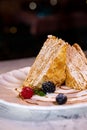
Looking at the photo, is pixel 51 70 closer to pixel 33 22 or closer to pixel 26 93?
pixel 26 93

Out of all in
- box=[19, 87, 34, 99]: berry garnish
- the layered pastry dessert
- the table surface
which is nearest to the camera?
the table surface

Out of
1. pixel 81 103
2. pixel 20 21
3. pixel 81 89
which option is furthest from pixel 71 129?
pixel 20 21

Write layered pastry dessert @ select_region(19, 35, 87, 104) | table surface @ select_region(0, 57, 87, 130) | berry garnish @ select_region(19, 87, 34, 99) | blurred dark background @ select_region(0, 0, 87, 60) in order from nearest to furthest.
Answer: table surface @ select_region(0, 57, 87, 130)
berry garnish @ select_region(19, 87, 34, 99)
layered pastry dessert @ select_region(19, 35, 87, 104)
blurred dark background @ select_region(0, 0, 87, 60)

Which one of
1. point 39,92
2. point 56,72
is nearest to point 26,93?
point 39,92

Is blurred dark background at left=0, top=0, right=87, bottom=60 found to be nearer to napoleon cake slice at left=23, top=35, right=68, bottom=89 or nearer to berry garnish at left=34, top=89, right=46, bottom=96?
napoleon cake slice at left=23, top=35, right=68, bottom=89

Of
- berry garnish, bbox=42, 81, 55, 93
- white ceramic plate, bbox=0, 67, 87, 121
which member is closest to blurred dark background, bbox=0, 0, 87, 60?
berry garnish, bbox=42, 81, 55, 93

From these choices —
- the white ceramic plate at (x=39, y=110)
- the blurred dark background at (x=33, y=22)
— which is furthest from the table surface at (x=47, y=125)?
the blurred dark background at (x=33, y=22)

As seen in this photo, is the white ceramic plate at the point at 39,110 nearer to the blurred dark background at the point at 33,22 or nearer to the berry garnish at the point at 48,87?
the berry garnish at the point at 48,87
